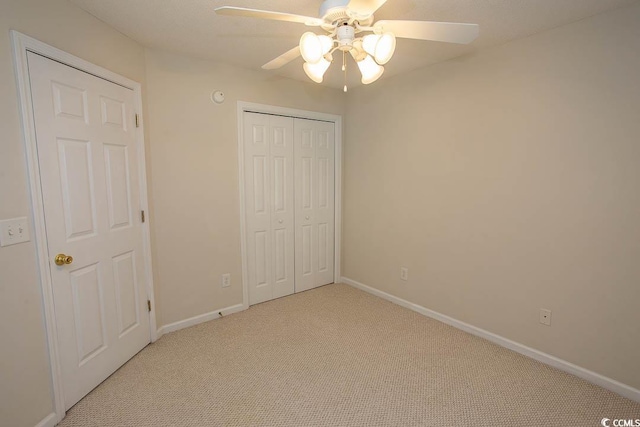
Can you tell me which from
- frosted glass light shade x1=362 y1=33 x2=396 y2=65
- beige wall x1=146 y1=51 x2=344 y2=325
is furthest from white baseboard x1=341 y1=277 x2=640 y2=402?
frosted glass light shade x1=362 y1=33 x2=396 y2=65

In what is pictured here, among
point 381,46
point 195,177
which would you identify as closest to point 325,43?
point 381,46

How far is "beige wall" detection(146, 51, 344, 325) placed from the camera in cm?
253

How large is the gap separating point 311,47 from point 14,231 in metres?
1.70

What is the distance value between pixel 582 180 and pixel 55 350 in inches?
133

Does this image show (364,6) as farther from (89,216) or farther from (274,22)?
(89,216)

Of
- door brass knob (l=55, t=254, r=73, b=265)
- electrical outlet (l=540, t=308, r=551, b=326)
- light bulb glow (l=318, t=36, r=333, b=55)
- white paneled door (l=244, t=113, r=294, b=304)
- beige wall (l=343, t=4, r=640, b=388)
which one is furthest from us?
white paneled door (l=244, t=113, r=294, b=304)

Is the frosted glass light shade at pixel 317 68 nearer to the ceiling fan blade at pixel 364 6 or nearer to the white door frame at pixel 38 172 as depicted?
the ceiling fan blade at pixel 364 6

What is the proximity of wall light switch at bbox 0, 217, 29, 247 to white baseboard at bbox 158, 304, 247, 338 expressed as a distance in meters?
1.40

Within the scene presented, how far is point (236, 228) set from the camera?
3.03m

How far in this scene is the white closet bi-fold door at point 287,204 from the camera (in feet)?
10.3

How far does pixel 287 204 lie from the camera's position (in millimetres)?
3414

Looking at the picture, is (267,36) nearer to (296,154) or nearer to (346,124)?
(296,154)

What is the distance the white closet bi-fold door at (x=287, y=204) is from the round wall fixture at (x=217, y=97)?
289 millimetres

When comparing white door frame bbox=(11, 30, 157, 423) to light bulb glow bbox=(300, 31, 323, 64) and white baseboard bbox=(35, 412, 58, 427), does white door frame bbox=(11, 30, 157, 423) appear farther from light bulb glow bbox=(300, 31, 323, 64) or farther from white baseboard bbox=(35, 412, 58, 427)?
light bulb glow bbox=(300, 31, 323, 64)
